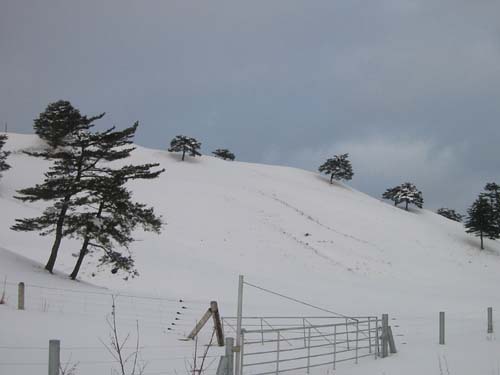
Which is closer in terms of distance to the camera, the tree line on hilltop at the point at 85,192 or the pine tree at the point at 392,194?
the tree line on hilltop at the point at 85,192

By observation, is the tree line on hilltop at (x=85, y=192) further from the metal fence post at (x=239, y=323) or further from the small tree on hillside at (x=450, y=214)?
the small tree on hillside at (x=450, y=214)

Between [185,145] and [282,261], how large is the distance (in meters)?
42.1

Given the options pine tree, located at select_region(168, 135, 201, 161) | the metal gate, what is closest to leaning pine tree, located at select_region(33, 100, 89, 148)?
the metal gate

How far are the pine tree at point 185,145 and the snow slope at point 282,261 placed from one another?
330 cm

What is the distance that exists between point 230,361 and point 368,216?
56.7 meters

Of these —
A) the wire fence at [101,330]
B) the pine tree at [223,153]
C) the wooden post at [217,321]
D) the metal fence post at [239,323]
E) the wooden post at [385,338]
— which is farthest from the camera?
the pine tree at [223,153]

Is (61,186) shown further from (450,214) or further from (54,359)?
(450,214)

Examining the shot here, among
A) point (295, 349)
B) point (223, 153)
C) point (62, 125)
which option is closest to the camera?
point (295, 349)

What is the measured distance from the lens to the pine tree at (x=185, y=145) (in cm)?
7538

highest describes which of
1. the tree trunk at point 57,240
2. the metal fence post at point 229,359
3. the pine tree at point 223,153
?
the pine tree at point 223,153

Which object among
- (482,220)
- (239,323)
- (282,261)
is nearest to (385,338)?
(239,323)

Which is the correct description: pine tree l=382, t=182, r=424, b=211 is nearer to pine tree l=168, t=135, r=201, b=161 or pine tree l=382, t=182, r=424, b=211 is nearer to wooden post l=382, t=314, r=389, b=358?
pine tree l=168, t=135, r=201, b=161

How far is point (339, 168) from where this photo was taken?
83.8 meters

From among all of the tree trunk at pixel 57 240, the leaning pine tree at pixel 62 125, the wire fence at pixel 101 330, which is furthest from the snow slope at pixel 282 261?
the leaning pine tree at pixel 62 125
